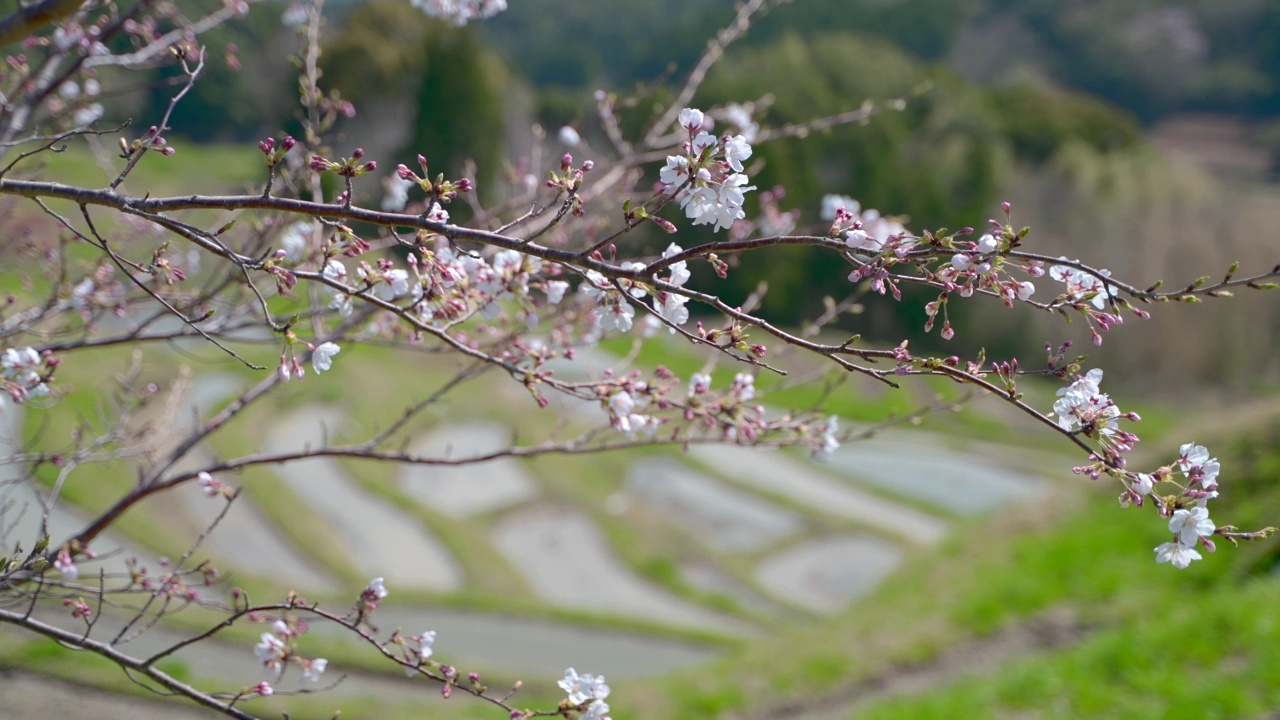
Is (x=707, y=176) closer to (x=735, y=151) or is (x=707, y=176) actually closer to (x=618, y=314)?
(x=735, y=151)

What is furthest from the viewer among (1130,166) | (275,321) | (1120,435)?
(1130,166)

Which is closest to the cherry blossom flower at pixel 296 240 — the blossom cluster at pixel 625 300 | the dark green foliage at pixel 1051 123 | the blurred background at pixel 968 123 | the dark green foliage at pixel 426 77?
the blossom cluster at pixel 625 300

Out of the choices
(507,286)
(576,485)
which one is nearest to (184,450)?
(507,286)

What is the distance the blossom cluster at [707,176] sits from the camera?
145 centimetres

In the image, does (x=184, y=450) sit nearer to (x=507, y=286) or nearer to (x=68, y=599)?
(x=68, y=599)

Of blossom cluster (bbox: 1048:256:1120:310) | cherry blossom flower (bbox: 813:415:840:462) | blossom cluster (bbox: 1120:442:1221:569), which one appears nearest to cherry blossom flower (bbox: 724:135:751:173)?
blossom cluster (bbox: 1048:256:1120:310)

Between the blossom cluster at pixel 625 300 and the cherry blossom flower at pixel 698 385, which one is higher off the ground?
the cherry blossom flower at pixel 698 385

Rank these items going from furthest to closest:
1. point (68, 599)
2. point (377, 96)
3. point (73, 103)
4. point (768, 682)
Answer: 1. point (377, 96)
2. point (768, 682)
3. point (73, 103)
4. point (68, 599)

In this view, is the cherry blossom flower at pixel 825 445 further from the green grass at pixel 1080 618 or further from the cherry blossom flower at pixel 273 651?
the green grass at pixel 1080 618

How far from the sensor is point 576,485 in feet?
63.4

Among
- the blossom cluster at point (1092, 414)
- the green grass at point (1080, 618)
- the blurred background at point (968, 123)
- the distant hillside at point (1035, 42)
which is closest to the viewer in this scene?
the blossom cluster at point (1092, 414)

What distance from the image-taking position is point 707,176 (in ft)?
4.84

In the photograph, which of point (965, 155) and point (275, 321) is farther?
point (965, 155)

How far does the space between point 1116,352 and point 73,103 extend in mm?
26197
